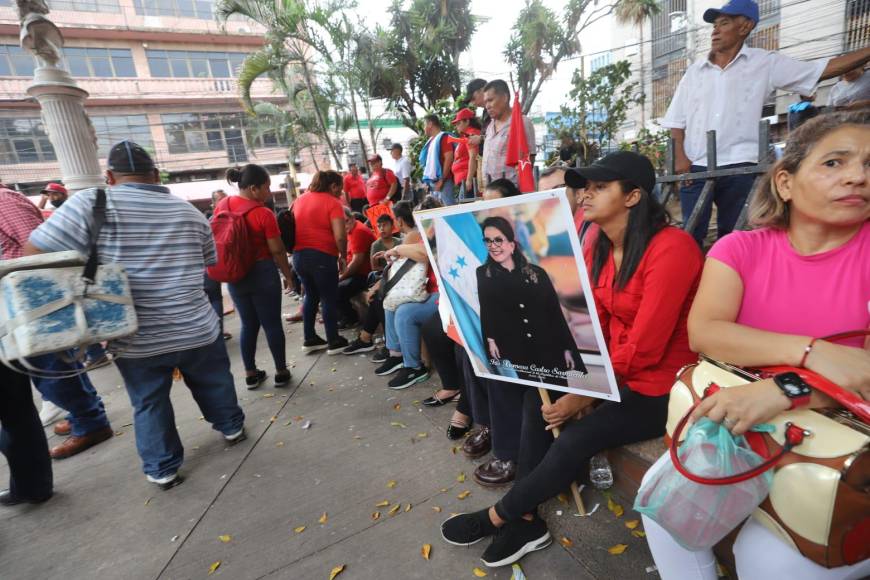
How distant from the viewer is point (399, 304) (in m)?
3.77

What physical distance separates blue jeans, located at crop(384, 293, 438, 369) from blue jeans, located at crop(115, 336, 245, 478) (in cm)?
140

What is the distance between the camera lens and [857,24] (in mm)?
11109

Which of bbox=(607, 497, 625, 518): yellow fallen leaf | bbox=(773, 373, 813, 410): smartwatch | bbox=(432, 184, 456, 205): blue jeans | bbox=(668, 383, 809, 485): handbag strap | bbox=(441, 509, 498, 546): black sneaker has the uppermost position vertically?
bbox=(432, 184, 456, 205): blue jeans

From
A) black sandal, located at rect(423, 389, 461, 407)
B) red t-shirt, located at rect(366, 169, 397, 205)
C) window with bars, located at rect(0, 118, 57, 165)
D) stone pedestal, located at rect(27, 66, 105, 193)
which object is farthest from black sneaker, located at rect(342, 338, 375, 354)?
window with bars, located at rect(0, 118, 57, 165)

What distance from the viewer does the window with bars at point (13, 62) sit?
2430 centimetres

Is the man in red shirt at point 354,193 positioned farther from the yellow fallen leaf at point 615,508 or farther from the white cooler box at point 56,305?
the yellow fallen leaf at point 615,508

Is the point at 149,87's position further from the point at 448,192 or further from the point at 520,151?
the point at 520,151

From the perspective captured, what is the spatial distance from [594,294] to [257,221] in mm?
2999

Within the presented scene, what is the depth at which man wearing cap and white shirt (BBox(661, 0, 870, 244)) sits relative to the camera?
264cm

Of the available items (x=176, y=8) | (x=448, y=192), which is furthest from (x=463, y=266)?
(x=176, y=8)

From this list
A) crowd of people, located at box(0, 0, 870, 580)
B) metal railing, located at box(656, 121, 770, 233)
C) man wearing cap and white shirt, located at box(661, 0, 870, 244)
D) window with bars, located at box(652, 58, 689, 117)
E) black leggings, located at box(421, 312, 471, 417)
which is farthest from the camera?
window with bars, located at box(652, 58, 689, 117)

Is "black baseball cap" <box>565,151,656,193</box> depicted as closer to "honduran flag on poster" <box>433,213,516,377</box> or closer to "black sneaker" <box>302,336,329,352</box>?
"honduran flag on poster" <box>433,213,516,377</box>

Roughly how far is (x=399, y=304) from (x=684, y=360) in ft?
7.77

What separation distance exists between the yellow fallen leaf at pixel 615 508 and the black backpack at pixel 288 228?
12.2 feet
